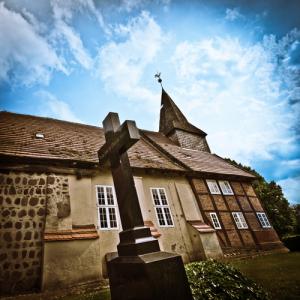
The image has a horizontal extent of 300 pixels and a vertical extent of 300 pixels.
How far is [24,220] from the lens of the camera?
7.36 meters

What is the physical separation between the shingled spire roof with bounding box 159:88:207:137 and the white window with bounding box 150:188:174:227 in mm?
9227

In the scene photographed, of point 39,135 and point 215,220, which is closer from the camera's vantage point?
point 39,135

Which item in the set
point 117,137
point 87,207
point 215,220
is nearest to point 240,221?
point 215,220

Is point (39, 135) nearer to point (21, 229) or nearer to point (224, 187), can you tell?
point (21, 229)

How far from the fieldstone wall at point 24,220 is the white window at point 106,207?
1447mm

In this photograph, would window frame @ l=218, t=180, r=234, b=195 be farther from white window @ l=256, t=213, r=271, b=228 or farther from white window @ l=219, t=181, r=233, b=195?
white window @ l=256, t=213, r=271, b=228

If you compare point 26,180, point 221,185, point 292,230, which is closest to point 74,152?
point 26,180

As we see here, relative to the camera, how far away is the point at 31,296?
580cm

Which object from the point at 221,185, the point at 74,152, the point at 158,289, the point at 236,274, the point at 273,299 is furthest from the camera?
the point at 221,185

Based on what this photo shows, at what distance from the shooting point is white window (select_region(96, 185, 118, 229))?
884cm

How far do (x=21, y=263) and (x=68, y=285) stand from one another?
1.70 metres

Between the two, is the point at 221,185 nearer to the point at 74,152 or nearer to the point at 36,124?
the point at 74,152

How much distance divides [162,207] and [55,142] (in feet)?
20.9

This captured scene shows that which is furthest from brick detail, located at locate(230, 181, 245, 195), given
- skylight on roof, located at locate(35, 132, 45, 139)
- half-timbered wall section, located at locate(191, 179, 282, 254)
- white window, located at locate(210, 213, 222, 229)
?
skylight on roof, located at locate(35, 132, 45, 139)
